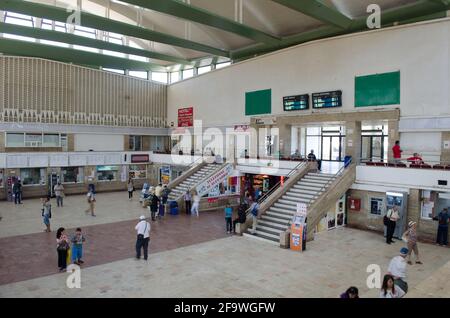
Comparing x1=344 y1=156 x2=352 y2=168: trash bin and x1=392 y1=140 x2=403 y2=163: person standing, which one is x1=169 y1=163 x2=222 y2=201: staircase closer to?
x1=344 y1=156 x2=352 y2=168: trash bin

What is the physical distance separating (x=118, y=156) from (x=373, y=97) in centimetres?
1860

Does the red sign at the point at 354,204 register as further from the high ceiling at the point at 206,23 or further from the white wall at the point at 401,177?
the high ceiling at the point at 206,23

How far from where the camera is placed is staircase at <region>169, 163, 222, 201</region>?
20.2 meters

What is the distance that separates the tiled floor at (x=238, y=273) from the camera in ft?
26.8

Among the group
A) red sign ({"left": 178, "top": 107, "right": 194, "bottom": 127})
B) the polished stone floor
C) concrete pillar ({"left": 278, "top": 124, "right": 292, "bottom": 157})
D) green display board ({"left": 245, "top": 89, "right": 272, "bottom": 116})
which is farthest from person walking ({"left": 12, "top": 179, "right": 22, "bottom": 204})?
concrete pillar ({"left": 278, "top": 124, "right": 292, "bottom": 157})

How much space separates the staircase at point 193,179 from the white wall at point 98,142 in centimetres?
855

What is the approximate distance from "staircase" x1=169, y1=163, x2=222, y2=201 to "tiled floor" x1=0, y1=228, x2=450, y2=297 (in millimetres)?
8218

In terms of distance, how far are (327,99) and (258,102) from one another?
16.4ft

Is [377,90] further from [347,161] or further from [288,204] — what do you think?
[288,204]

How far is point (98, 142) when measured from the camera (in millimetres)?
26281

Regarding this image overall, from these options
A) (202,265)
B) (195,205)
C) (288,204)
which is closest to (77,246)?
(202,265)

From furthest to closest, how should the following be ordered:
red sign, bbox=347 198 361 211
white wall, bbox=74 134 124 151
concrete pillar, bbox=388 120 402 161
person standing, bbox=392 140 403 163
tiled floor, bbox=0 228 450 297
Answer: white wall, bbox=74 134 124 151 < concrete pillar, bbox=388 120 402 161 < red sign, bbox=347 198 361 211 < person standing, bbox=392 140 403 163 < tiled floor, bbox=0 228 450 297

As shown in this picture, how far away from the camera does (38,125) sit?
2366 cm

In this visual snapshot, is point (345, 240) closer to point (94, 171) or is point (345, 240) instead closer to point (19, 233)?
point (19, 233)
